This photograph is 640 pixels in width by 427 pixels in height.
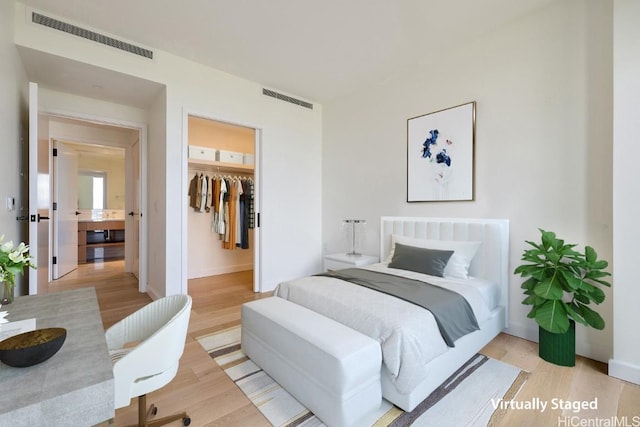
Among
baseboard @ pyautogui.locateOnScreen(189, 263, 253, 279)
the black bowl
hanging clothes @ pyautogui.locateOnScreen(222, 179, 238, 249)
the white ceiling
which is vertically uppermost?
the white ceiling

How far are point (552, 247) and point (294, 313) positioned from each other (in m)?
1.94

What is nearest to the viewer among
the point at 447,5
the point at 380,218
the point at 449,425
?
the point at 449,425

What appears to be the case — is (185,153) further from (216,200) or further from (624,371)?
(624,371)

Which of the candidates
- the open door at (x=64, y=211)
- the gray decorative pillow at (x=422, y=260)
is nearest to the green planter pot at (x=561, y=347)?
the gray decorative pillow at (x=422, y=260)

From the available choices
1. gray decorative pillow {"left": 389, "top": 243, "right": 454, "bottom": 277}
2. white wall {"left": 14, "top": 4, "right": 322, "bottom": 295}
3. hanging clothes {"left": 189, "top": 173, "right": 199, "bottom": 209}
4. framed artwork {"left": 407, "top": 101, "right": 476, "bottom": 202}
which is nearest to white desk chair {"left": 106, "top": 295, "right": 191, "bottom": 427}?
white wall {"left": 14, "top": 4, "right": 322, "bottom": 295}

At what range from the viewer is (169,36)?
9.14 feet

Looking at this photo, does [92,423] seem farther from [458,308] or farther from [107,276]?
[107,276]

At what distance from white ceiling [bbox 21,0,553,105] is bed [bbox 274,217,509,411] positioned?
70.5 inches

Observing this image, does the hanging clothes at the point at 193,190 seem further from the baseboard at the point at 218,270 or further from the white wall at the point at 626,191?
the white wall at the point at 626,191

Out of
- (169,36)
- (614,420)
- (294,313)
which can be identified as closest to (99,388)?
(294,313)

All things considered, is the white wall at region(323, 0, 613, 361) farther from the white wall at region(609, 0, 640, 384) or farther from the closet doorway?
the closet doorway

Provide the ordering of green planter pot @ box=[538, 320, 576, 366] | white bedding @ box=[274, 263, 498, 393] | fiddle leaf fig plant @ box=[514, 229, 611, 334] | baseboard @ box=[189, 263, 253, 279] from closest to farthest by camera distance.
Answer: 1. white bedding @ box=[274, 263, 498, 393]
2. fiddle leaf fig plant @ box=[514, 229, 611, 334]
3. green planter pot @ box=[538, 320, 576, 366]
4. baseboard @ box=[189, 263, 253, 279]

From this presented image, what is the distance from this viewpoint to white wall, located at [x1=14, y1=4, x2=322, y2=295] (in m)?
2.85

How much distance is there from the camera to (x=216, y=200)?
15.1ft
